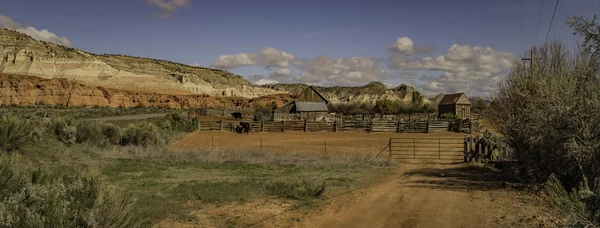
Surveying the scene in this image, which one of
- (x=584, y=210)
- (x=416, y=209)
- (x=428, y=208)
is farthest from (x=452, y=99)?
(x=584, y=210)

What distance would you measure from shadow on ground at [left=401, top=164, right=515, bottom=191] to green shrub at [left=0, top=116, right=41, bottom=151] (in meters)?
13.3

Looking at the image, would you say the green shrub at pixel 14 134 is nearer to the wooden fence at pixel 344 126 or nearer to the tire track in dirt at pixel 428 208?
the tire track in dirt at pixel 428 208

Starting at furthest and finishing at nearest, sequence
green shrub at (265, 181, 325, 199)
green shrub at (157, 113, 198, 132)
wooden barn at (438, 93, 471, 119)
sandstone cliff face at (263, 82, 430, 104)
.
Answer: sandstone cliff face at (263, 82, 430, 104) → wooden barn at (438, 93, 471, 119) → green shrub at (157, 113, 198, 132) → green shrub at (265, 181, 325, 199)

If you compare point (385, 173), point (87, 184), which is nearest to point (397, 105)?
point (385, 173)

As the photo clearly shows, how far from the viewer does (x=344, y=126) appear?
44719mm

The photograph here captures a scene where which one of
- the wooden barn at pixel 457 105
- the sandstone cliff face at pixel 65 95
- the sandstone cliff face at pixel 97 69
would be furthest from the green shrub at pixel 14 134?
the sandstone cliff face at pixel 97 69

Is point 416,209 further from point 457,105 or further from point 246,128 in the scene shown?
point 457,105

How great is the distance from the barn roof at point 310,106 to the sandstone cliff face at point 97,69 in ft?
160

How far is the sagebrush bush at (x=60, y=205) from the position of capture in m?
4.91

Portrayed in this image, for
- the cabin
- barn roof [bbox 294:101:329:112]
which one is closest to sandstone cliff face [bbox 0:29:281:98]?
the cabin

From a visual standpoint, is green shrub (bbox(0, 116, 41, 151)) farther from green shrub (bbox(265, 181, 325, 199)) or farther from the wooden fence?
the wooden fence

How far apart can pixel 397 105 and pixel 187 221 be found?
3445 inches

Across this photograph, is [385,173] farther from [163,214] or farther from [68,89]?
[68,89]

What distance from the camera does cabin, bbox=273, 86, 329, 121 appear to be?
5899cm
